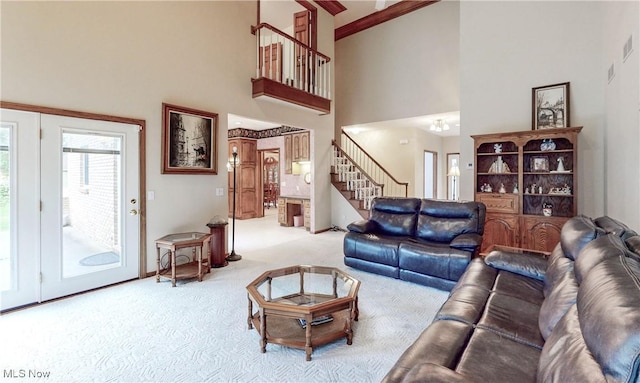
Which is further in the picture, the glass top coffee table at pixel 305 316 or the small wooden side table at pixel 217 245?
the small wooden side table at pixel 217 245

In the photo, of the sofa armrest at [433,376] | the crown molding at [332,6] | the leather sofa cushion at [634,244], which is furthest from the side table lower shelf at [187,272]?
the crown molding at [332,6]

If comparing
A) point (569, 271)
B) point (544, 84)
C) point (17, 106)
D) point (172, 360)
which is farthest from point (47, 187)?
point (544, 84)

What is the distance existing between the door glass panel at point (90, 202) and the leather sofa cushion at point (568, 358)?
4137mm

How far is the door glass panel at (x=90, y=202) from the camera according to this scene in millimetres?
3211

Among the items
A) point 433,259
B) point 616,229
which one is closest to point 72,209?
point 433,259

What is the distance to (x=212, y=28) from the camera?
14.5 feet

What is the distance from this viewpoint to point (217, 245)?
4.21 metres

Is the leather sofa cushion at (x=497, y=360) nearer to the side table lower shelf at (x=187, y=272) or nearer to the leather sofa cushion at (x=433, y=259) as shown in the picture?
the leather sofa cushion at (x=433, y=259)

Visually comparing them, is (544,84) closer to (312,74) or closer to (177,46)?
(312,74)

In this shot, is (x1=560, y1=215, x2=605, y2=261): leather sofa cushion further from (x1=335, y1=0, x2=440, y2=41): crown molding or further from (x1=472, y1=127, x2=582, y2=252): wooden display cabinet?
(x1=335, y1=0, x2=440, y2=41): crown molding

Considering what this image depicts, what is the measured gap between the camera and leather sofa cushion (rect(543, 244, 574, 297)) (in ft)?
6.40

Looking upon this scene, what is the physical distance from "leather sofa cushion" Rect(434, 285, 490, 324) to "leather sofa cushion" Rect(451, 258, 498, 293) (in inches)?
3.2

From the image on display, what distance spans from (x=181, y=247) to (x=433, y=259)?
2.98m

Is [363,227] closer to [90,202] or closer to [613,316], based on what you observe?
[613,316]
